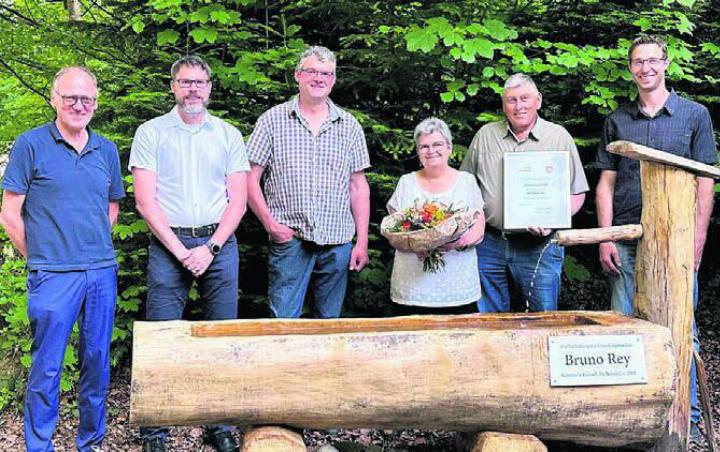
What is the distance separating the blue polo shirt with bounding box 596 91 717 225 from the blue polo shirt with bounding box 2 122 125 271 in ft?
9.73

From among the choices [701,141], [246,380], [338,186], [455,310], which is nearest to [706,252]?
[701,141]

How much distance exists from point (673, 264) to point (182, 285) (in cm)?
261

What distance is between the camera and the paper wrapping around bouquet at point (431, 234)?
349cm

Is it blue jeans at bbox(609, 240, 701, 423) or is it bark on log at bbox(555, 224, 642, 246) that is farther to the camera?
blue jeans at bbox(609, 240, 701, 423)

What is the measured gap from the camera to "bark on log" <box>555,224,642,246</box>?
10.8ft

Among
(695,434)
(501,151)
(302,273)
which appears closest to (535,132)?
(501,151)

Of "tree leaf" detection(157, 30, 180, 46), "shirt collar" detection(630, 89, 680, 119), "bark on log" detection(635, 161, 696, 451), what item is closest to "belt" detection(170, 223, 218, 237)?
"tree leaf" detection(157, 30, 180, 46)

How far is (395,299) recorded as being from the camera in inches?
154

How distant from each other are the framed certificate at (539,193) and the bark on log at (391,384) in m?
0.82

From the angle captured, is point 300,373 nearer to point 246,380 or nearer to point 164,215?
point 246,380

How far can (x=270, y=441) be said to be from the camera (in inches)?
125

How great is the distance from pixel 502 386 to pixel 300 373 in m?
0.93

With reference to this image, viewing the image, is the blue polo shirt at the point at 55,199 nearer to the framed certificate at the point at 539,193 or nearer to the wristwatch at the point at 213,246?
the wristwatch at the point at 213,246

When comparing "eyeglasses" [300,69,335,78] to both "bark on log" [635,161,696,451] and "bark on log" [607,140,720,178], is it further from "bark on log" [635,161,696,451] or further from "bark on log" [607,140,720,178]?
"bark on log" [635,161,696,451]
